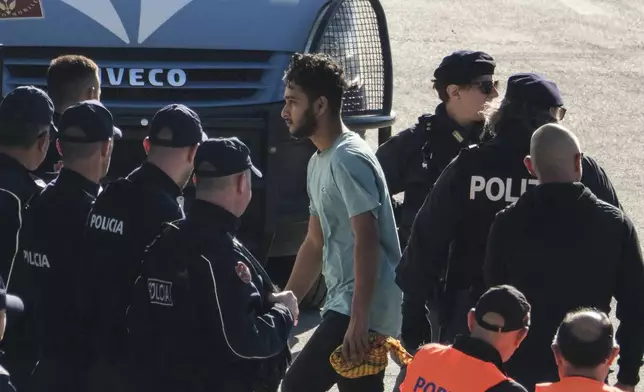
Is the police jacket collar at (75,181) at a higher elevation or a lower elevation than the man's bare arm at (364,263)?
higher

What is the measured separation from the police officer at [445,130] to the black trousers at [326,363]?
0.93 meters

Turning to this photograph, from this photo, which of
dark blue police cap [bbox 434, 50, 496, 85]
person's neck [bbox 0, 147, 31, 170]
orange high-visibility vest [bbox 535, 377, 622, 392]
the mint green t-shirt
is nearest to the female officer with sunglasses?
dark blue police cap [bbox 434, 50, 496, 85]

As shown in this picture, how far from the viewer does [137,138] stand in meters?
7.18

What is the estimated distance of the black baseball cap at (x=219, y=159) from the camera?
172 inches

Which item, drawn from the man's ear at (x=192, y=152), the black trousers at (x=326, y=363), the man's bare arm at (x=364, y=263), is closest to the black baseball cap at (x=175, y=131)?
the man's ear at (x=192, y=152)

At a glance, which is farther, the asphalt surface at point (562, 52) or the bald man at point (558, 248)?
the asphalt surface at point (562, 52)

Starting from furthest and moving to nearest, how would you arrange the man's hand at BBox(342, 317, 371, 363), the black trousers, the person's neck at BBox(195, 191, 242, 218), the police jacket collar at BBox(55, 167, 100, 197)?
the black trousers, the man's hand at BBox(342, 317, 371, 363), the police jacket collar at BBox(55, 167, 100, 197), the person's neck at BBox(195, 191, 242, 218)

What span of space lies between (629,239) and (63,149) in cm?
203

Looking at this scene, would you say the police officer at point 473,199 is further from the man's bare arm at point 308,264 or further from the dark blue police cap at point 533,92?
the man's bare arm at point 308,264

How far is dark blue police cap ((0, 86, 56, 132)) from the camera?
5.18 metres

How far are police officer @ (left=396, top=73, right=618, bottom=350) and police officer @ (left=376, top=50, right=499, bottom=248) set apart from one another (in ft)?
2.93

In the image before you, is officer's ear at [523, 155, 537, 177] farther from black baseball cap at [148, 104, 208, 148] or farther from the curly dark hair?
black baseball cap at [148, 104, 208, 148]

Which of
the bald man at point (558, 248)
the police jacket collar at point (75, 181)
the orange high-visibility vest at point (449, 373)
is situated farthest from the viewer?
the police jacket collar at point (75, 181)

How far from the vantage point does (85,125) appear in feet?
16.1
